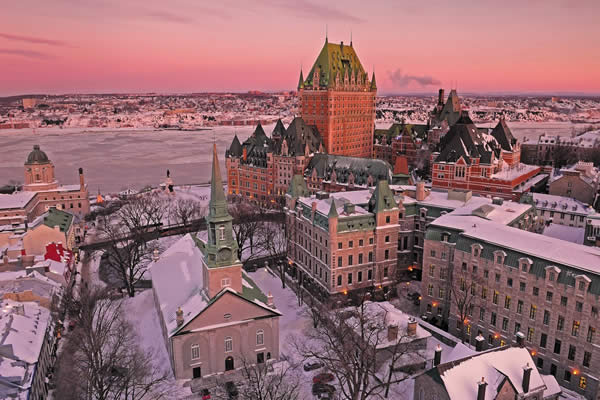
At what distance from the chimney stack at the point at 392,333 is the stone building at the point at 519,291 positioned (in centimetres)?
769

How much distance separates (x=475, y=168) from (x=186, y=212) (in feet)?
194

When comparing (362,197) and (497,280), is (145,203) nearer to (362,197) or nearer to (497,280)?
(362,197)

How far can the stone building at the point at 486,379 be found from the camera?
102 ft

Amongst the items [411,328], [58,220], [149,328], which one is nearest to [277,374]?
[411,328]

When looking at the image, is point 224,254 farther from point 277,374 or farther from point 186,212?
point 186,212

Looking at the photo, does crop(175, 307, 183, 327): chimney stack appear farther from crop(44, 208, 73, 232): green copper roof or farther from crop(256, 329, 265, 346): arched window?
crop(44, 208, 73, 232): green copper roof

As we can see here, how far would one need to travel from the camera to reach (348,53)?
131 meters

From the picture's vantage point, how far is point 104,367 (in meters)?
→ 37.2

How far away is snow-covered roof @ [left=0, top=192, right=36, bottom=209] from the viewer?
3201 inches

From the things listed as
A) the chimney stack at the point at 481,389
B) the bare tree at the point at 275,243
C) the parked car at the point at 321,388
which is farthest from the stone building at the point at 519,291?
the bare tree at the point at 275,243

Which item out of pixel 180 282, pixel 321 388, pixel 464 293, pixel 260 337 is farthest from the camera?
pixel 180 282

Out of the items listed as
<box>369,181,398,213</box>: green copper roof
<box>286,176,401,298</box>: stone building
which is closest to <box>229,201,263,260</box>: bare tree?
<box>286,176,401,298</box>: stone building

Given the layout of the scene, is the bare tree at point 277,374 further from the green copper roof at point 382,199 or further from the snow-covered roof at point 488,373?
the green copper roof at point 382,199

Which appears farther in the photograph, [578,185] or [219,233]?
[578,185]
